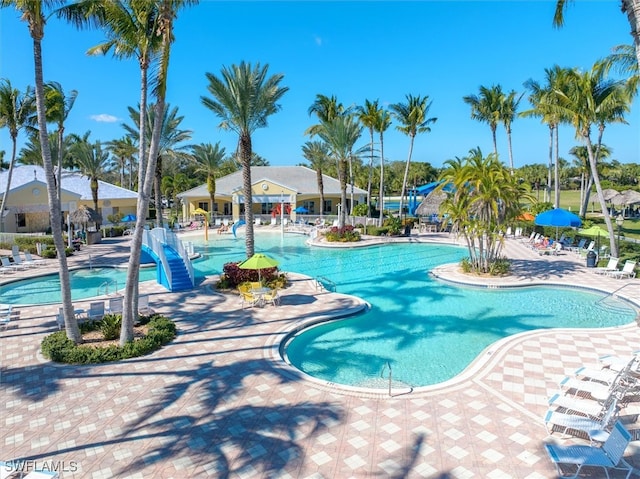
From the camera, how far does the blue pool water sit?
1179 cm

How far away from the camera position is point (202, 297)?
17.5 meters

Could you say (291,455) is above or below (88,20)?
below

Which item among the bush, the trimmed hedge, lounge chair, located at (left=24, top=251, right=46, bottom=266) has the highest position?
the bush

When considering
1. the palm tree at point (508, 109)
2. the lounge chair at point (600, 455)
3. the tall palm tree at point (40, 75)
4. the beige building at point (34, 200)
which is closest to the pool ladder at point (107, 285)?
the tall palm tree at point (40, 75)

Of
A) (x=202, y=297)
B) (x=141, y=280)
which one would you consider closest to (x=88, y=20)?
(x=202, y=297)

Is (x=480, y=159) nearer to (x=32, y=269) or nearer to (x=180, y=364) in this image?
(x=180, y=364)

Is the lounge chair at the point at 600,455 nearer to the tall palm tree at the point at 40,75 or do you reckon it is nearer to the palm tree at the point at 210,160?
the tall palm tree at the point at 40,75

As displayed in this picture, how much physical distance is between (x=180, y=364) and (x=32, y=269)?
60.1 feet

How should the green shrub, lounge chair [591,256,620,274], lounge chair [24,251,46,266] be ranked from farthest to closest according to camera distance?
1. lounge chair [24,251,46,266]
2. lounge chair [591,256,620,274]
3. the green shrub

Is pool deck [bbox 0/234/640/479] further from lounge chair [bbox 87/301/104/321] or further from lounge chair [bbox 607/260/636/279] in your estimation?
lounge chair [bbox 607/260/636/279]

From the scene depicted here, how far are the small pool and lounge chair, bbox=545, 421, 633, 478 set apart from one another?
56.0ft

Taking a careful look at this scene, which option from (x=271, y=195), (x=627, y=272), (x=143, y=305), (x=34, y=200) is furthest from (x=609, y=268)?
(x=34, y=200)

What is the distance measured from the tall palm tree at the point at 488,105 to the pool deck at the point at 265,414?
101 feet

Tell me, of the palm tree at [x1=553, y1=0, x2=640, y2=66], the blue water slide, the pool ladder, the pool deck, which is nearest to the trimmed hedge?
the pool deck
